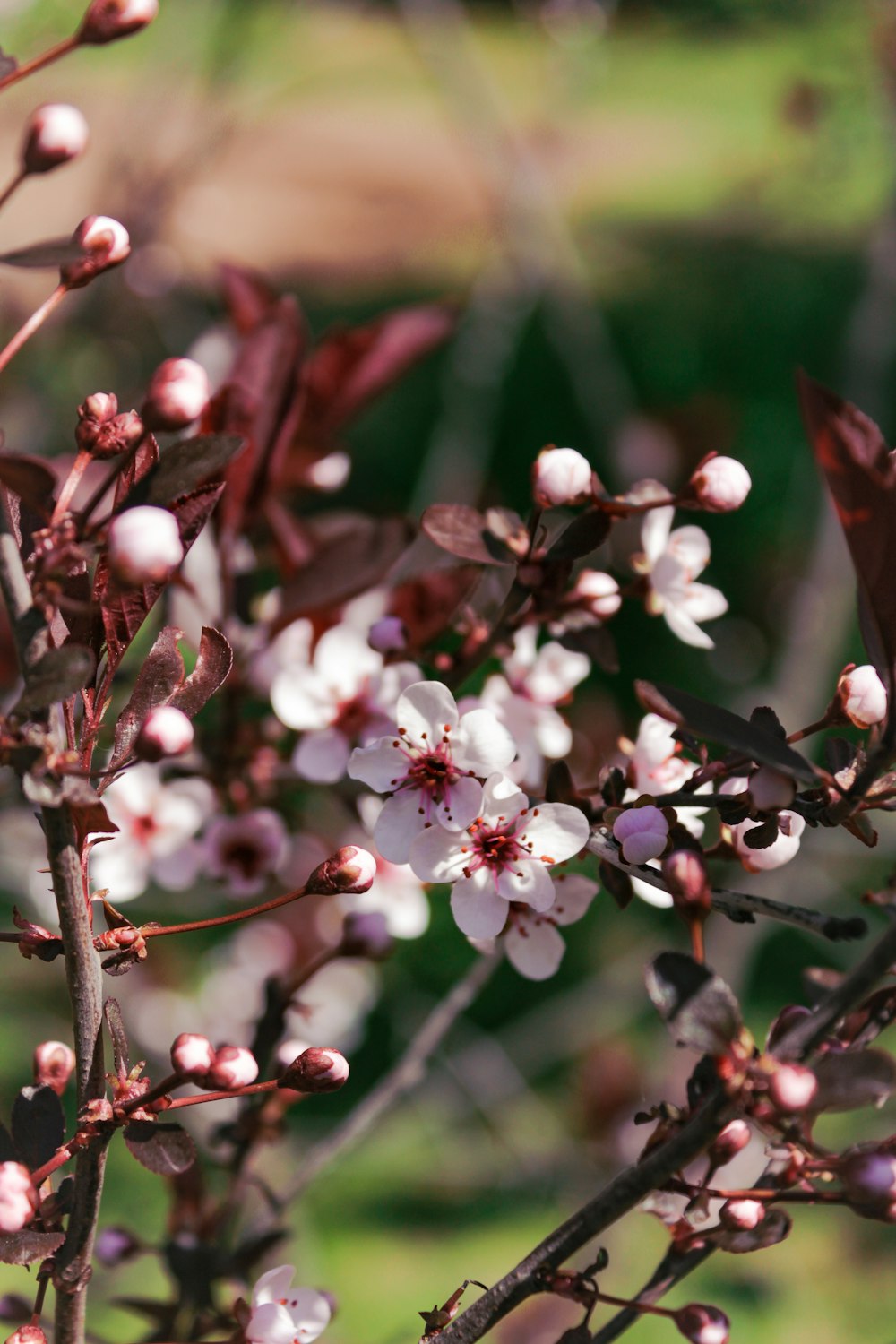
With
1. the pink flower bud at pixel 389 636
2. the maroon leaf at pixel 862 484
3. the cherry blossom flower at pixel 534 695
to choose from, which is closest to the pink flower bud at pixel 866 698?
the maroon leaf at pixel 862 484

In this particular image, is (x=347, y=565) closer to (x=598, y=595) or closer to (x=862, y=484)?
(x=598, y=595)

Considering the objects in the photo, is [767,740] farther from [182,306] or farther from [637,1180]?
[182,306]

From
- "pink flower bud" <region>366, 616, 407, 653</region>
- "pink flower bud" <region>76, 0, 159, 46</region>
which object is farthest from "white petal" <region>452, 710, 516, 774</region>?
"pink flower bud" <region>76, 0, 159, 46</region>

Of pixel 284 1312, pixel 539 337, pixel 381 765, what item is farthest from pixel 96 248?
pixel 539 337

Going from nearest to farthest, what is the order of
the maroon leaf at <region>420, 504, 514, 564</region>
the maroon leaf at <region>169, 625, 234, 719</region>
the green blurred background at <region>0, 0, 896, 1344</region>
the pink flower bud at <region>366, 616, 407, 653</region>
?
the maroon leaf at <region>169, 625, 234, 719</region> → the maroon leaf at <region>420, 504, 514, 564</region> → the pink flower bud at <region>366, 616, 407, 653</region> → the green blurred background at <region>0, 0, 896, 1344</region>

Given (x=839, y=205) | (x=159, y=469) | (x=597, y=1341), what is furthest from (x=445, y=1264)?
(x=839, y=205)

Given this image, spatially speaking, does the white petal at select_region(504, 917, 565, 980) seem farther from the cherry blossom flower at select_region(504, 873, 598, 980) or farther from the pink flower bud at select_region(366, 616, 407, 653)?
the pink flower bud at select_region(366, 616, 407, 653)

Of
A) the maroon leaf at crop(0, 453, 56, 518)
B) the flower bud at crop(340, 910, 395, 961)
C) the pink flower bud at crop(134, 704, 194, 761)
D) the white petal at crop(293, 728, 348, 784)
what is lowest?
the flower bud at crop(340, 910, 395, 961)
